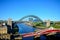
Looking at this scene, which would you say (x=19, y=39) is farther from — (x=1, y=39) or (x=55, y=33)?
(x=55, y=33)

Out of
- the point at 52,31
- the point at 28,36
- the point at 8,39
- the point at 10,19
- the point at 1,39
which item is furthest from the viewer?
the point at 10,19

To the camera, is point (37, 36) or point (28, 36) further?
point (28, 36)

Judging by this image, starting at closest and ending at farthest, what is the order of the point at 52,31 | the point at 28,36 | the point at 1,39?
the point at 1,39
the point at 52,31
the point at 28,36

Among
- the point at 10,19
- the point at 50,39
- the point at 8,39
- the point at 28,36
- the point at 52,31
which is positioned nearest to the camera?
the point at 8,39

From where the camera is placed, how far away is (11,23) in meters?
16.7

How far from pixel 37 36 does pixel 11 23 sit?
6.82 metres

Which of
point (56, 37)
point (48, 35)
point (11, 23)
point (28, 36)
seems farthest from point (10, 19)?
point (56, 37)

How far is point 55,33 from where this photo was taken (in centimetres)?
1081

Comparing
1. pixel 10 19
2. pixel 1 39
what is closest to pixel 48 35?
pixel 1 39

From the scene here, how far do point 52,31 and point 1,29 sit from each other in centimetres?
319

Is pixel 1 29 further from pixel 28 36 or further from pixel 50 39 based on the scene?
pixel 50 39

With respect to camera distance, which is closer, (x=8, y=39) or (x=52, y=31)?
(x=8, y=39)

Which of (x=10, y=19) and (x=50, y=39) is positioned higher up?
(x=10, y=19)

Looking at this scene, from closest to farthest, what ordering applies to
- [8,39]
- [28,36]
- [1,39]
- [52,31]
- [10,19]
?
[1,39] → [8,39] → [52,31] → [28,36] → [10,19]
